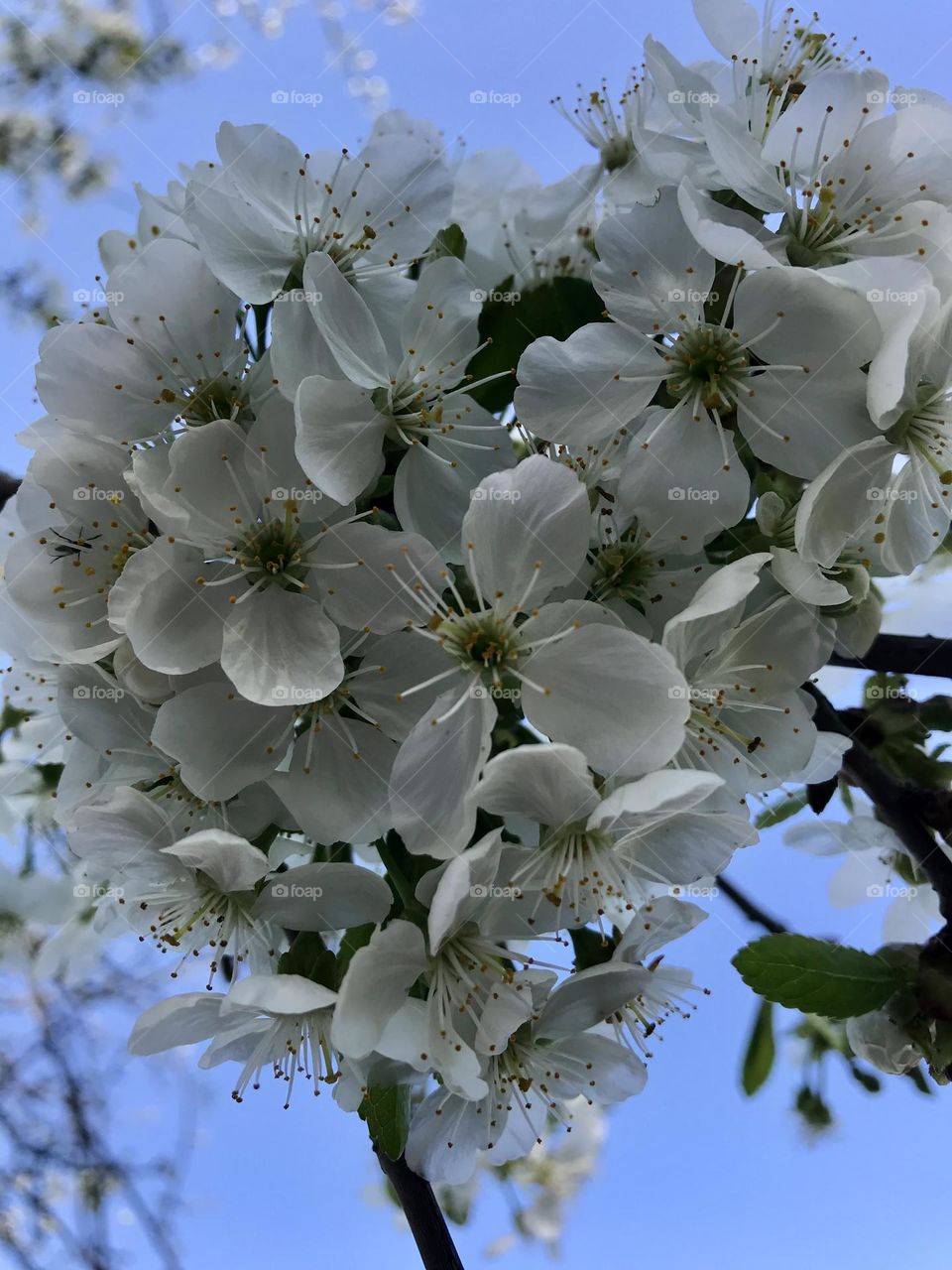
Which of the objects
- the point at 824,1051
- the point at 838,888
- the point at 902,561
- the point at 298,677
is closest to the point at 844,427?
the point at 902,561

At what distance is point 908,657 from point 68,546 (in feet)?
2.50

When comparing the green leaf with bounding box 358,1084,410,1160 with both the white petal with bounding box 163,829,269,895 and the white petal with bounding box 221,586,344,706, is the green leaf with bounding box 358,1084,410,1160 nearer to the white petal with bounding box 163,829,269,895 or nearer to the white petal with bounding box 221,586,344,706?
the white petal with bounding box 163,829,269,895

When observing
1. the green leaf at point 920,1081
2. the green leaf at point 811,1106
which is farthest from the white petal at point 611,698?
the green leaf at point 811,1106

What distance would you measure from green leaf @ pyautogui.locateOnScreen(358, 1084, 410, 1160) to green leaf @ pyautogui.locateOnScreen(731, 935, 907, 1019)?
0.95 ft

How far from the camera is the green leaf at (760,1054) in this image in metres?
1.44

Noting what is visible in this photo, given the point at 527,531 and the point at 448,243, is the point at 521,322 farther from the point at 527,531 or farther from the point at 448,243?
the point at 527,531

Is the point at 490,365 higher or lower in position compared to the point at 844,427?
higher

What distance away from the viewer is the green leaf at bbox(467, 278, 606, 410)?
0.90m

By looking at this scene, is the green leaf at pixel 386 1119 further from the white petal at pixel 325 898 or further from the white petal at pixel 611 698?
the white petal at pixel 611 698

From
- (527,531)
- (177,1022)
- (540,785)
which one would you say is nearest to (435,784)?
(540,785)

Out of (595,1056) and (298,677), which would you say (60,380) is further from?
(595,1056)

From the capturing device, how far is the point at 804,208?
81cm

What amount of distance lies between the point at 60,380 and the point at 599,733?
0.48m

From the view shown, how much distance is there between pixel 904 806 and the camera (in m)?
1.00
